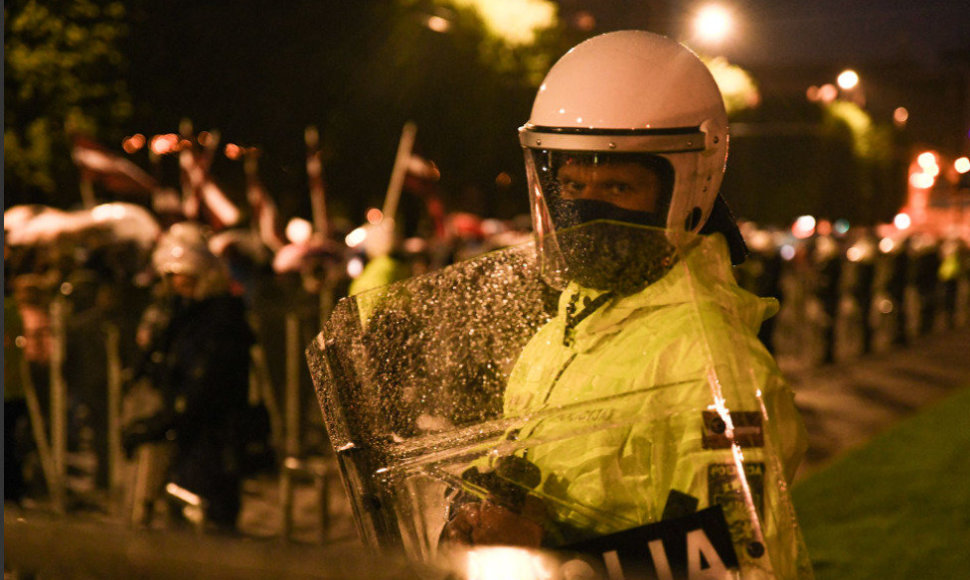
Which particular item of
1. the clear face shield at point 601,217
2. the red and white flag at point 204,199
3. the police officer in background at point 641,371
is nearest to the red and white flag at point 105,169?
the red and white flag at point 204,199

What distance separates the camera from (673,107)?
1955 mm

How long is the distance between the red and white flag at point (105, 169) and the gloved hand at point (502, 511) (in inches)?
405

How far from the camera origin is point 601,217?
74.2 inches

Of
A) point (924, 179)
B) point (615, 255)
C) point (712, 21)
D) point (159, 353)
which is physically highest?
point (924, 179)

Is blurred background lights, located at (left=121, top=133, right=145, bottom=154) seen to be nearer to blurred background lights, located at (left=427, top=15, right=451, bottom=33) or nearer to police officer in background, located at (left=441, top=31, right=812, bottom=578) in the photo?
blurred background lights, located at (left=427, top=15, right=451, bottom=33)

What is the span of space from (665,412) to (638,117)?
612 millimetres

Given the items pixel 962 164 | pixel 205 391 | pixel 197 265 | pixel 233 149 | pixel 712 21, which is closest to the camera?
pixel 205 391

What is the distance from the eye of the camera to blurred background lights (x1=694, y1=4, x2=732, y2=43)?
53.6 feet

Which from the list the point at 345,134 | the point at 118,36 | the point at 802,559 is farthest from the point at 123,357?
the point at 345,134

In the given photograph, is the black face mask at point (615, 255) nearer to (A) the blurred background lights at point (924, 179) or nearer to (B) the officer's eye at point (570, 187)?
(B) the officer's eye at point (570, 187)

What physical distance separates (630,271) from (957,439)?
8.04m

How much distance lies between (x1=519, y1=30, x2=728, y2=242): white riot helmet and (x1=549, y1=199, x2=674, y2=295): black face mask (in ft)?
0.69

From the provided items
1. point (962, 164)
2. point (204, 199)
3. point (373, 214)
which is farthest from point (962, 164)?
point (204, 199)

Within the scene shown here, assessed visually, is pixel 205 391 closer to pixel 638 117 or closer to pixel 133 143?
pixel 638 117
